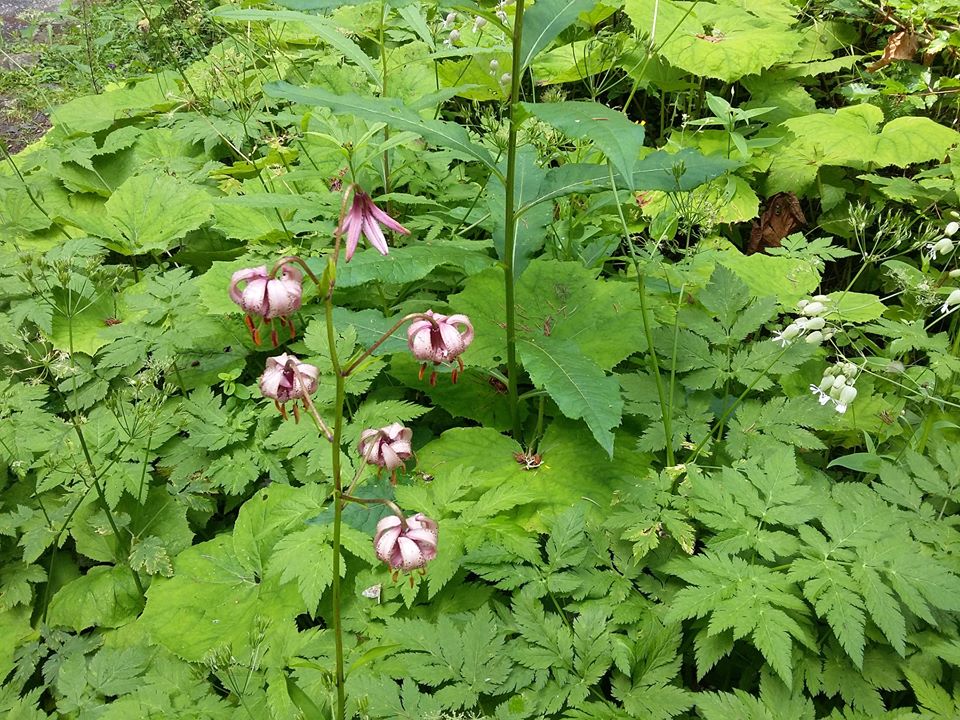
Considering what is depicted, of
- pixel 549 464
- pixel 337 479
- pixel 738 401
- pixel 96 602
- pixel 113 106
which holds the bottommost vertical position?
pixel 96 602

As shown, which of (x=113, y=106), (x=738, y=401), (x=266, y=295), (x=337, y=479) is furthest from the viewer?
(x=113, y=106)

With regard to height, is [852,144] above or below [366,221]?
below

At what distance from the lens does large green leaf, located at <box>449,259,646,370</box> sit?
85.7 inches

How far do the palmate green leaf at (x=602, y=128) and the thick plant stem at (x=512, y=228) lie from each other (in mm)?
169

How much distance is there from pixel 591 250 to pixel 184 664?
2.10 metres

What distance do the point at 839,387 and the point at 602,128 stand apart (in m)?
1.08

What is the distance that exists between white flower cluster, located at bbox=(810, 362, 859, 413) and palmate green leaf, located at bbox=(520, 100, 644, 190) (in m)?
0.94

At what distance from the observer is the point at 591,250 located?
270 cm

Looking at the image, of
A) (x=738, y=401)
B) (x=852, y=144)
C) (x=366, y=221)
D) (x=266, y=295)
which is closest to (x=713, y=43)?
(x=852, y=144)

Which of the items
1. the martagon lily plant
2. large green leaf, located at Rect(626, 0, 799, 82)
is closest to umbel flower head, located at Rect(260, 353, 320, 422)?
the martagon lily plant

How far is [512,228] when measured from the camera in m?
1.90

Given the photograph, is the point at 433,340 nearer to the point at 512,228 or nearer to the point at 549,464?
the point at 512,228

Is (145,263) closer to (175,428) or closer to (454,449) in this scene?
(175,428)

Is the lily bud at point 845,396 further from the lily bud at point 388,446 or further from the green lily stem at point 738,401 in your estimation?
the lily bud at point 388,446
